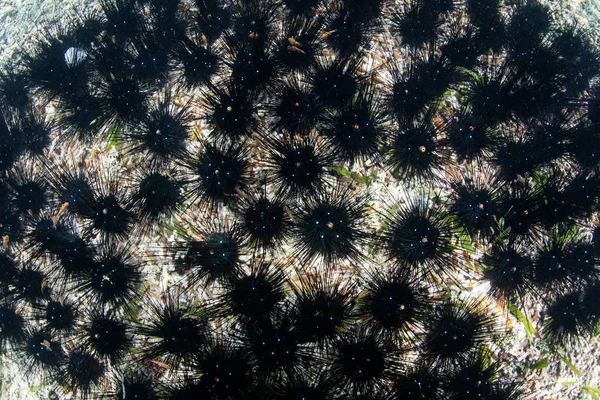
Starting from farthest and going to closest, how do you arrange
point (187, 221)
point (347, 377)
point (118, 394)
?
point (187, 221) < point (118, 394) < point (347, 377)

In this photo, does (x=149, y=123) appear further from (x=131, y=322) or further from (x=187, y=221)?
(x=131, y=322)

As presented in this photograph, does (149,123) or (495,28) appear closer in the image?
(149,123)

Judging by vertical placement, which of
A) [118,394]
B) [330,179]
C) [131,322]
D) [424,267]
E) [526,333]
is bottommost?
[118,394]

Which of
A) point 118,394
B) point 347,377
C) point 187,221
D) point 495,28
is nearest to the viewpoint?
point 347,377

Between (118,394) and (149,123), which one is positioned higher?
(149,123)

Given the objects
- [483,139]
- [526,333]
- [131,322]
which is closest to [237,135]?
[131,322]

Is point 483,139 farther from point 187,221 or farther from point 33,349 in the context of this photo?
point 33,349
